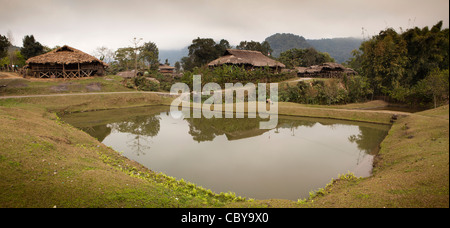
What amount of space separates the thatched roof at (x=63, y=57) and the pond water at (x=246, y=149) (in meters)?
9.93

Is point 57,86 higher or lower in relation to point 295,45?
lower

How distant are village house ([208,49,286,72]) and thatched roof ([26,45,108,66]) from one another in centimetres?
1560

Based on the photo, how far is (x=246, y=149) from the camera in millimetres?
10008

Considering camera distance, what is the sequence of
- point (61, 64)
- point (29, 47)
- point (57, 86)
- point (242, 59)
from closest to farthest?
point (57, 86)
point (61, 64)
point (29, 47)
point (242, 59)

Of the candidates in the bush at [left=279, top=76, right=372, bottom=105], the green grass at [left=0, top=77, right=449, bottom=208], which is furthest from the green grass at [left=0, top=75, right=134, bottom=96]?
the bush at [left=279, top=76, right=372, bottom=105]

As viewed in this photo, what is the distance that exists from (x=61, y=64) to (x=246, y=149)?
24796 mm

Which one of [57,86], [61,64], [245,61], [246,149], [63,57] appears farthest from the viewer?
[245,61]

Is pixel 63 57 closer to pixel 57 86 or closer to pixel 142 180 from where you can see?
pixel 57 86

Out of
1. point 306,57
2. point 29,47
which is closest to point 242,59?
point 306,57

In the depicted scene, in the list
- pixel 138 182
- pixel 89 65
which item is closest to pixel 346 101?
pixel 138 182

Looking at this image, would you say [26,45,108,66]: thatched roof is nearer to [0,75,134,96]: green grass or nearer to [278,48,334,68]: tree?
[0,75,134,96]: green grass
